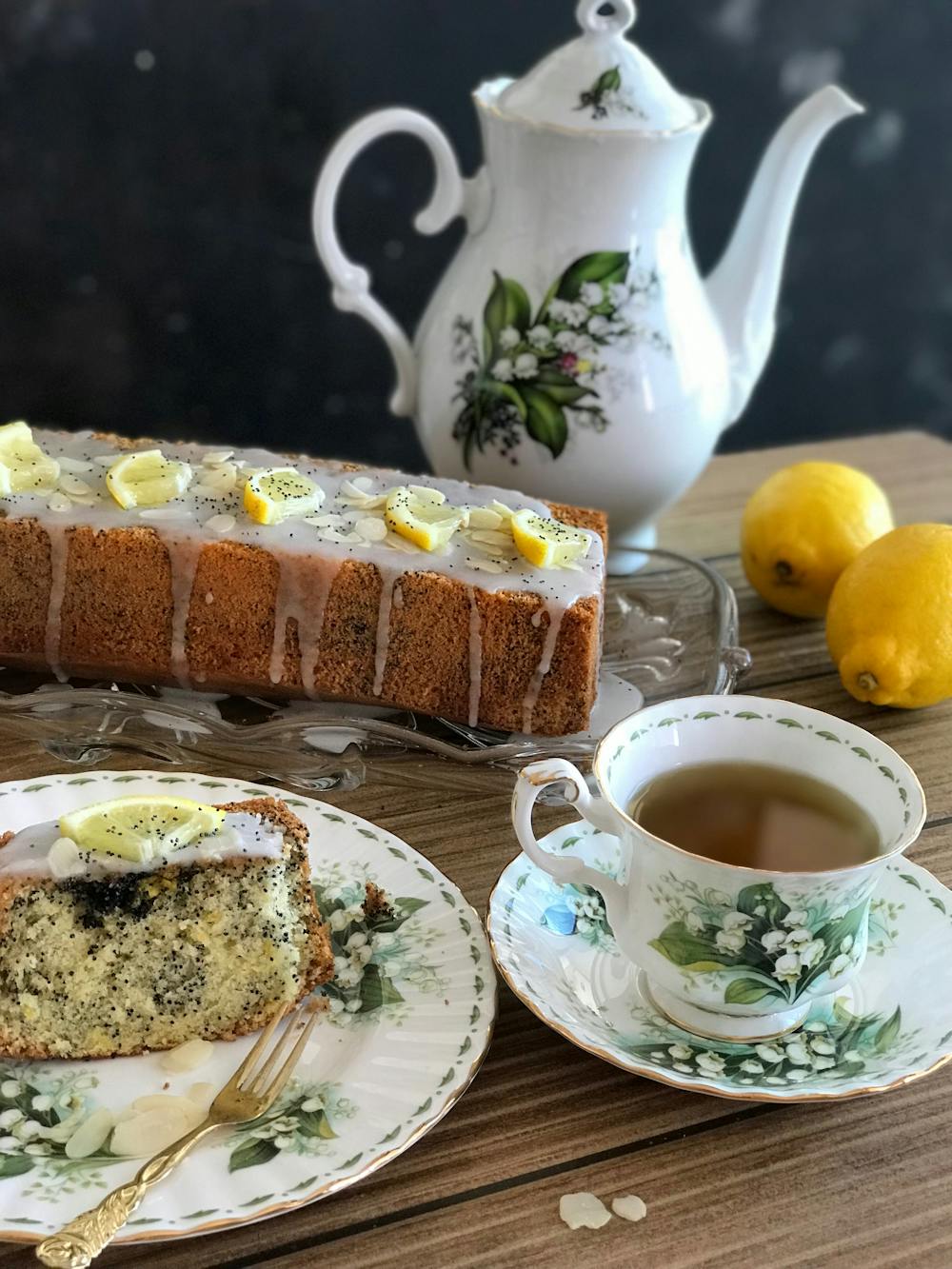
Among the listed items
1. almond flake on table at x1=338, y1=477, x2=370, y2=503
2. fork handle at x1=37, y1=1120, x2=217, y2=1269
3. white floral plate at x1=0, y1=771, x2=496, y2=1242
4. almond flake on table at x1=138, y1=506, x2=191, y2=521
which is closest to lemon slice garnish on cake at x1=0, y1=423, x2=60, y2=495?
almond flake on table at x1=138, y1=506, x2=191, y2=521

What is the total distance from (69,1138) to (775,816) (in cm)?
44

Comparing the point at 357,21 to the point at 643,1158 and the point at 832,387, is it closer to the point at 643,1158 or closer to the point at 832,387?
the point at 832,387

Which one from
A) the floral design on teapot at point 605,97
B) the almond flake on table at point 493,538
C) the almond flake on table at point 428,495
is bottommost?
the almond flake on table at point 493,538

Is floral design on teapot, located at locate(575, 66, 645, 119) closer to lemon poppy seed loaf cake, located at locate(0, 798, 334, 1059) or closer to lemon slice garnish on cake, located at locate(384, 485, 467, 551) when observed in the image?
lemon slice garnish on cake, located at locate(384, 485, 467, 551)

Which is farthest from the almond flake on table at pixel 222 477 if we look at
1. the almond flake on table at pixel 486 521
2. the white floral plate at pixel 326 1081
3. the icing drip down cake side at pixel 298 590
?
the white floral plate at pixel 326 1081

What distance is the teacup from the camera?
727mm

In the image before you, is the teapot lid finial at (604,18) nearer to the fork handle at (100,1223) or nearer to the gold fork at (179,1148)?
the gold fork at (179,1148)

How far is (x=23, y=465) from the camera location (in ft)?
3.93

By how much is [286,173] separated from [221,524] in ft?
3.09

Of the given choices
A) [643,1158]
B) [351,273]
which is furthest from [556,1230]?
[351,273]

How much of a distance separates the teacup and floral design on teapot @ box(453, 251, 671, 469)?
56 centimetres

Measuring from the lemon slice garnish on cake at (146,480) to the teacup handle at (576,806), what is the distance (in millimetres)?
521

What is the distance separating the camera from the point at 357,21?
1808 millimetres

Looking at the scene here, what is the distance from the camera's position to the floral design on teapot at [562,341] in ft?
4.36
